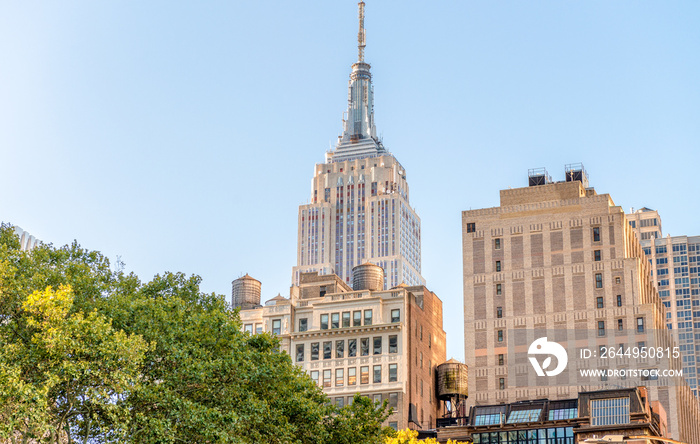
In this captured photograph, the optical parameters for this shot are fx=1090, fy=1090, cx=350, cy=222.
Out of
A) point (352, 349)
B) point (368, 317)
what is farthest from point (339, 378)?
point (368, 317)

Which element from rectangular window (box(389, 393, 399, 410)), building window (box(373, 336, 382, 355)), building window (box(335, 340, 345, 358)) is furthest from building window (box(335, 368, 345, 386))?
rectangular window (box(389, 393, 399, 410))

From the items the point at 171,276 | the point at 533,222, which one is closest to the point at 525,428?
the point at 533,222

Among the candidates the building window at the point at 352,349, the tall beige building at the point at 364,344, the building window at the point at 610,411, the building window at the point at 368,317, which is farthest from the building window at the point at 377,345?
the building window at the point at 610,411

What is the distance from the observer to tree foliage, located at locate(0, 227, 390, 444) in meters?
55.7

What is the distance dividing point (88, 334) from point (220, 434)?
29.3 feet

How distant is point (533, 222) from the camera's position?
148750 mm

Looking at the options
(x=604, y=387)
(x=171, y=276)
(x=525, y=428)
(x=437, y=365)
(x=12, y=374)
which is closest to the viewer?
(x=12, y=374)

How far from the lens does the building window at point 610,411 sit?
4387 inches

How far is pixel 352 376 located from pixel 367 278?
20.9 metres

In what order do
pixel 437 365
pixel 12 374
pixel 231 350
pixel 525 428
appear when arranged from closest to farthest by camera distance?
pixel 12 374 → pixel 231 350 → pixel 525 428 → pixel 437 365

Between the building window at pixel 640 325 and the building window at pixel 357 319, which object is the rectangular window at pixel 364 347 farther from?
the building window at pixel 640 325

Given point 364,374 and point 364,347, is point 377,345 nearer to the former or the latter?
point 364,347

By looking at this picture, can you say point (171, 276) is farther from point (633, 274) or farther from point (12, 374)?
point (633, 274)

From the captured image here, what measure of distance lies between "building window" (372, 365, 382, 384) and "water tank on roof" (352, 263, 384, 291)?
59.4ft
